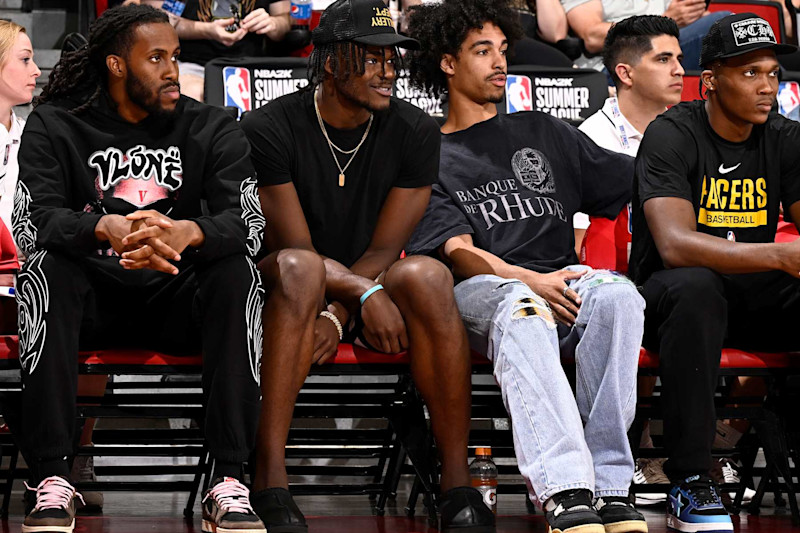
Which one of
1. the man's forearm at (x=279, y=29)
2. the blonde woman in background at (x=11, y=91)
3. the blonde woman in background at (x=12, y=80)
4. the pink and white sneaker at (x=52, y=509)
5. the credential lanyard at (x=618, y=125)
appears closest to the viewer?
the pink and white sneaker at (x=52, y=509)

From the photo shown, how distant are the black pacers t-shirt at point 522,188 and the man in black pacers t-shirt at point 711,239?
0.23 metres

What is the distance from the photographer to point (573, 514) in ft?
8.21

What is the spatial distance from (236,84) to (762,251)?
105 inches

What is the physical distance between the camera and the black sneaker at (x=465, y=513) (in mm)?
2650

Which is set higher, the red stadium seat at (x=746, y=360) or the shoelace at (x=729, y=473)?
the red stadium seat at (x=746, y=360)

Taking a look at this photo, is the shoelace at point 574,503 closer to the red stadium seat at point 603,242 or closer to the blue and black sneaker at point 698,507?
the blue and black sneaker at point 698,507

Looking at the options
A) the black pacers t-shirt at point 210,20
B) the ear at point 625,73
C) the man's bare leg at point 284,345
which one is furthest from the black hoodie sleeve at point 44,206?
the ear at point 625,73

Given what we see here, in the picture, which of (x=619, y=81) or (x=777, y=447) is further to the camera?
(x=619, y=81)

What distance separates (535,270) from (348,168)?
64cm

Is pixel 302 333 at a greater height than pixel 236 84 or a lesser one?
lesser

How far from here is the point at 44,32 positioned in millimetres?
5699

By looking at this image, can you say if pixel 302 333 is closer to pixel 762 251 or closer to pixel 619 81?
pixel 762 251

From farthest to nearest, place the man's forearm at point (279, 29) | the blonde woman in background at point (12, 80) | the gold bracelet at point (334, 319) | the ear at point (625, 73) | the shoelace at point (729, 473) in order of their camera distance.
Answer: the man's forearm at point (279, 29) < the ear at point (625, 73) < the blonde woman in background at point (12, 80) < the shoelace at point (729, 473) < the gold bracelet at point (334, 319)

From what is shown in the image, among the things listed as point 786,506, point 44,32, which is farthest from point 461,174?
point 44,32
